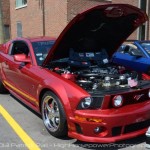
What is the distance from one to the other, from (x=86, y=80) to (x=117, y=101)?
798 millimetres

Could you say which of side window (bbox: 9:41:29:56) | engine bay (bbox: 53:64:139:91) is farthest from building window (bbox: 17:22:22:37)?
engine bay (bbox: 53:64:139:91)

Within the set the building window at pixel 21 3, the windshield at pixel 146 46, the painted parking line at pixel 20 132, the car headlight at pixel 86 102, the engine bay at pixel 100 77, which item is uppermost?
the building window at pixel 21 3

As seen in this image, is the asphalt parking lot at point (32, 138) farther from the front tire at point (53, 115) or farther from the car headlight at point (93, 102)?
the car headlight at point (93, 102)

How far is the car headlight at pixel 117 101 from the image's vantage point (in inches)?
157

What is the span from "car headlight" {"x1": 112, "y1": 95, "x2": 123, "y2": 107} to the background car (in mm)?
3407

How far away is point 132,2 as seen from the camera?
59.5 ft

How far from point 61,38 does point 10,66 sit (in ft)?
5.69

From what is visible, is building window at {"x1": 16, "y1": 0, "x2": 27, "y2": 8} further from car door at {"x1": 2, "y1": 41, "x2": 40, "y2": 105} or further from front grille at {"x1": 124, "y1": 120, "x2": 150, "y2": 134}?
front grille at {"x1": 124, "y1": 120, "x2": 150, "y2": 134}

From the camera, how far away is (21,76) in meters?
5.45

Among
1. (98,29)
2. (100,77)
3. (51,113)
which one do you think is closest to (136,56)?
(98,29)

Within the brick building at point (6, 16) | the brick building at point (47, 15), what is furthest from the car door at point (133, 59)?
the brick building at point (6, 16)

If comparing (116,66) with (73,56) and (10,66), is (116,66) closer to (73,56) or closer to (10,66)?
(73,56)

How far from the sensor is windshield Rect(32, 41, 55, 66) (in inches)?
209

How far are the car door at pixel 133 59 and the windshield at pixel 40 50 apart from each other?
7.87 ft
